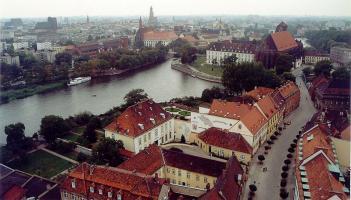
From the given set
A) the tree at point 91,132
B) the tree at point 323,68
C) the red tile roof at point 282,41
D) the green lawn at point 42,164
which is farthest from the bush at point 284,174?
the red tile roof at point 282,41

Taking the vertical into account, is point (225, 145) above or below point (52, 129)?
above

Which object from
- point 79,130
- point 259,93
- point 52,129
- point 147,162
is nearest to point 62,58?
point 79,130

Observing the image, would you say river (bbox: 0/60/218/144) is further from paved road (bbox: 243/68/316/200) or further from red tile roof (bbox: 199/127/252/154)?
red tile roof (bbox: 199/127/252/154)

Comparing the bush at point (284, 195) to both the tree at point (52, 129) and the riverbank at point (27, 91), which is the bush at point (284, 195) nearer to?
the tree at point (52, 129)

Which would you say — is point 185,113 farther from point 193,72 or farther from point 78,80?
point 193,72

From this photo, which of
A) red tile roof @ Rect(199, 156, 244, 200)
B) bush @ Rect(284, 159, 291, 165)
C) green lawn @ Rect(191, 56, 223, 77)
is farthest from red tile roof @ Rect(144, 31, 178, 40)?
red tile roof @ Rect(199, 156, 244, 200)

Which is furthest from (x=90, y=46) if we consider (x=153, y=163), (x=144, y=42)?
(x=153, y=163)
